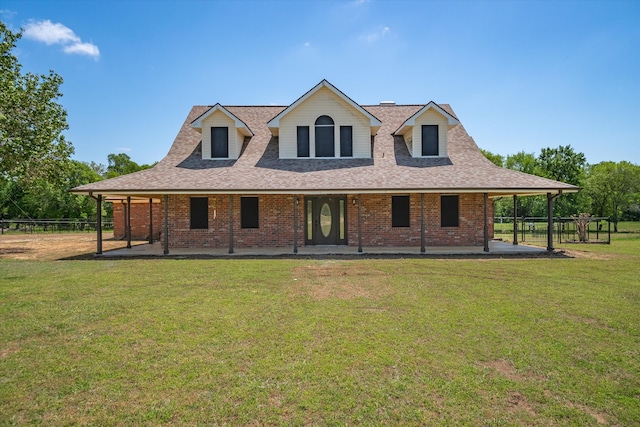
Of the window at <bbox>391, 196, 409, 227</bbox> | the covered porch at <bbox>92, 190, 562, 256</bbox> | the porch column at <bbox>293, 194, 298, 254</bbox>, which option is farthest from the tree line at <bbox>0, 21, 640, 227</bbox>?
the window at <bbox>391, 196, 409, 227</bbox>

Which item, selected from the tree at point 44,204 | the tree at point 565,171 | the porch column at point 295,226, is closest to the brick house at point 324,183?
the porch column at point 295,226

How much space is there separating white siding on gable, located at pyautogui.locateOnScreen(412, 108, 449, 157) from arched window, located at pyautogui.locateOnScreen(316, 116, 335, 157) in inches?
147

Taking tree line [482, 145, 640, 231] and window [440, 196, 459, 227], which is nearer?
window [440, 196, 459, 227]

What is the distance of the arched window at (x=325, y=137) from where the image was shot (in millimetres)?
17141

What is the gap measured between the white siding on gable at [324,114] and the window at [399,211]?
253cm

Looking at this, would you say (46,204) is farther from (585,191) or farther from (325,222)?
(585,191)

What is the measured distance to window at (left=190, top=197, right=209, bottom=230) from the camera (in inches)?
641

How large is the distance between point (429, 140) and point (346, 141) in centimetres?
382

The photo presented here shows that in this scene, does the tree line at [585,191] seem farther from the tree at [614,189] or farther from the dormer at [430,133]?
the dormer at [430,133]

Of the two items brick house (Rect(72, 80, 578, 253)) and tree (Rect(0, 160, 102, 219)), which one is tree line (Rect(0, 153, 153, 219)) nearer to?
tree (Rect(0, 160, 102, 219))

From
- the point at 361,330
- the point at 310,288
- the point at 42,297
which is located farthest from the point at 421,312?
the point at 42,297

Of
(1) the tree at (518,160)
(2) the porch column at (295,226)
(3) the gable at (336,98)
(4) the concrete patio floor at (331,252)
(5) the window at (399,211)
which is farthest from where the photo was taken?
(1) the tree at (518,160)

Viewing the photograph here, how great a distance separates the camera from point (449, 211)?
1634 centimetres

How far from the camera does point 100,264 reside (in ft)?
Result: 41.1
